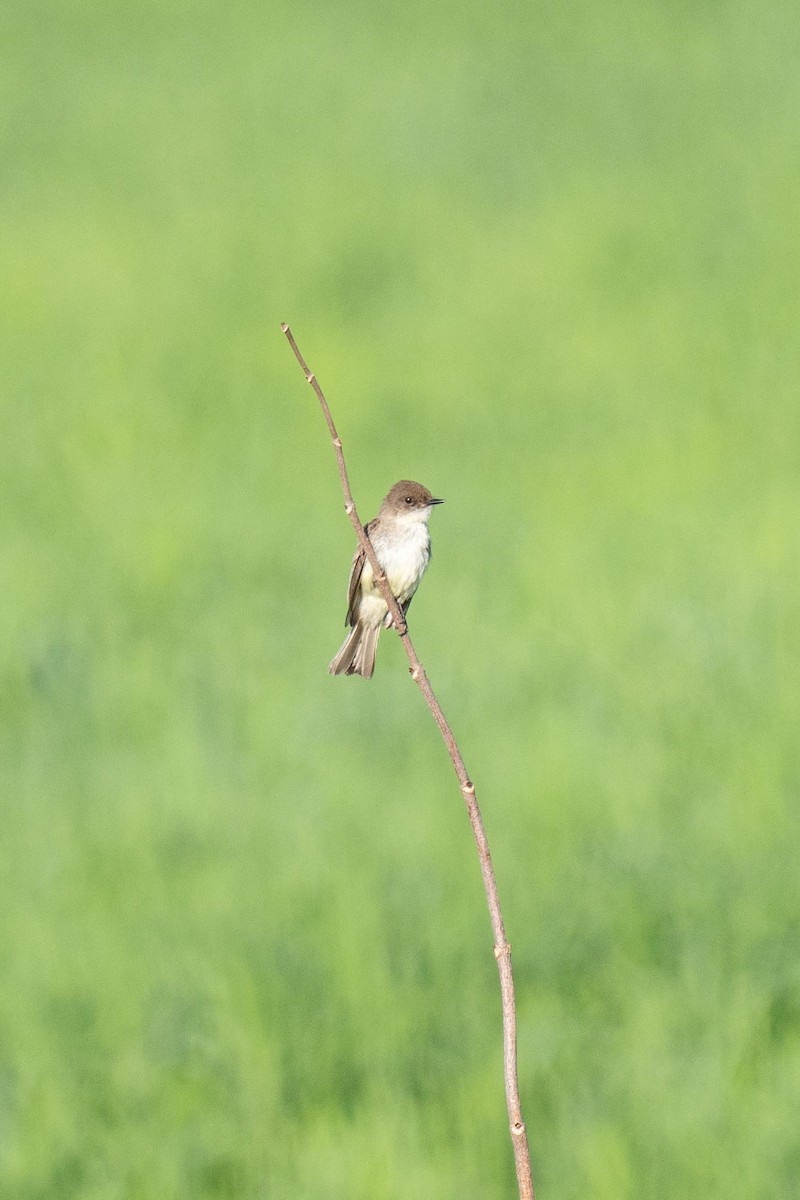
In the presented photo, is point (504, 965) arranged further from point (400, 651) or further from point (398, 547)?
point (400, 651)

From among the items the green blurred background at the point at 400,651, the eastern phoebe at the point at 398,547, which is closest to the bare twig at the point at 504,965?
the eastern phoebe at the point at 398,547

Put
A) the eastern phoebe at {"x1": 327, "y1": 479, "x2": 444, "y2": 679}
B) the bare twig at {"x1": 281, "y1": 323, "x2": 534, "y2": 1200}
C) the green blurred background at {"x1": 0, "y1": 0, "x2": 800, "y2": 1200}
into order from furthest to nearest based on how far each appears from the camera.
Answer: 1. the green blurred background at {"x1": 0, "y1": 0, "x2": 800, "y2": 1200}
2. the eastern phoebe at {"x1": 327, "y1": 479, "x2": 444, "y2": 679}
3. the bare twig at {"x1": 281, "y1": 323, "x2": 534, "y2": 1200}

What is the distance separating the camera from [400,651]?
8539mm

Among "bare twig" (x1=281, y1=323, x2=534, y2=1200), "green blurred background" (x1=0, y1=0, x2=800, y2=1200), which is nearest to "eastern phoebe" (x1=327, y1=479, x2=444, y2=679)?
"bare twig" (x1=281, y1=323, x2=534, y2=1200)

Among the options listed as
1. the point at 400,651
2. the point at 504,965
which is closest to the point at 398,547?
the point at 504,965

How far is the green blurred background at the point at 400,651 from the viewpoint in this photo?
17.3ft

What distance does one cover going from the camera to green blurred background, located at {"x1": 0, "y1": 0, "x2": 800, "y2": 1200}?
5.27 meters

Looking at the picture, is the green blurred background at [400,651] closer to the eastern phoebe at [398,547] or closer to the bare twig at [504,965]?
the eastern phoebe at [398,547]

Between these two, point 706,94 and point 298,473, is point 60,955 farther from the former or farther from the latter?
point 706,94

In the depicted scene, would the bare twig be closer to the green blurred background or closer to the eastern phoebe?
the eastern phoebe

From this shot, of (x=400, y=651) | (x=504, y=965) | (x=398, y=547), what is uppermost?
(x=400, y=651)

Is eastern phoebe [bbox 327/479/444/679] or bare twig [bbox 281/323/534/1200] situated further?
eastern phoebe [bbox 327/479/444/679]

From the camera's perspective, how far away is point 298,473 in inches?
450

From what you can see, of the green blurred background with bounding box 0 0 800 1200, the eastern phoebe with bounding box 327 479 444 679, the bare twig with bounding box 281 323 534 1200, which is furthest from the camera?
the green blurred background with bounding box 0 0 800 1200
